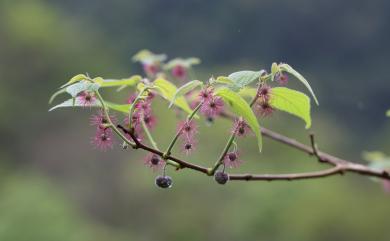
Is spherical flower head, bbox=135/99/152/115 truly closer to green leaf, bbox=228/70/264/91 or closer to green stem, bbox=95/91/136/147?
green stem, bbox=95/91/136/147

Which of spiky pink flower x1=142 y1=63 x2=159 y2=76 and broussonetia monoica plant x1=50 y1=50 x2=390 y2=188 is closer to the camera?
broussonetia monoica plant x1=50 y1=50 x2=390 y2=188

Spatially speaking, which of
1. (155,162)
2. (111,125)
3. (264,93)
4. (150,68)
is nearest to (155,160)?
(155,162)

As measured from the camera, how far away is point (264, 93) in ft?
4.07

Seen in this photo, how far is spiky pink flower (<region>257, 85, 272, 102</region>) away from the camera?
123 cm

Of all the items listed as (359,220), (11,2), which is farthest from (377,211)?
(11,2)

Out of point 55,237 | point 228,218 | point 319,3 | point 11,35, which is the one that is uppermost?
point 319,3

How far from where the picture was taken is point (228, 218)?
20922mm

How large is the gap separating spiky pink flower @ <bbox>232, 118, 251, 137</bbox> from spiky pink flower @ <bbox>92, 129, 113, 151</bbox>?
8.3 inches

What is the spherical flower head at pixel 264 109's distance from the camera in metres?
1.26

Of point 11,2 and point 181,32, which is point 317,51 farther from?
point 11,2

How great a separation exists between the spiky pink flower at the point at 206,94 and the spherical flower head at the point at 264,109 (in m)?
0.10

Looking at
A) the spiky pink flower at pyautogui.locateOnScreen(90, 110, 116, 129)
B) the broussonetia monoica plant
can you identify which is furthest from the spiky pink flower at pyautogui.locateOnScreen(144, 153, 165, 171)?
the spiky pink flower at pyautogui.locateOnScreen(90, 110, 116, 129)

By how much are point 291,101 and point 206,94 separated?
6.5 inches

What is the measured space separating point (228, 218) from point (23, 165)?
29.9ft
